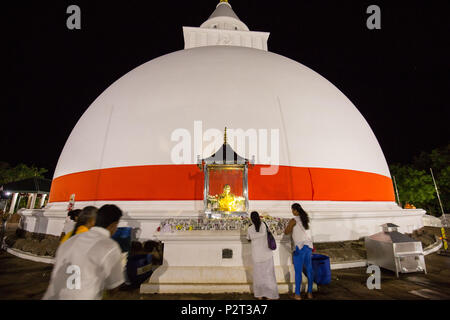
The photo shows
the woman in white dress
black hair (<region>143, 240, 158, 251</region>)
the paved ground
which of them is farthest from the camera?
black hair (<region>143, 240, 158, 251</region>)

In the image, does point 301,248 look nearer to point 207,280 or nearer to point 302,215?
point 302,215

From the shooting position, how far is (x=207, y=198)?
599 cm

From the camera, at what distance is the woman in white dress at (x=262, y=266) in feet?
11.2

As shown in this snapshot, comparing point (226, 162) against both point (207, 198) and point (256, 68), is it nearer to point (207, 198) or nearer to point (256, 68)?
point (207, 198)

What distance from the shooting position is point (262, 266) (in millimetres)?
3455

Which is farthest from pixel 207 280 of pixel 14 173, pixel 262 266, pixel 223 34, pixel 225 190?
pixel 14 173

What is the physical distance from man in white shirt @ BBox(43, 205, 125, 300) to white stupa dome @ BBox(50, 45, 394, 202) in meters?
4.45

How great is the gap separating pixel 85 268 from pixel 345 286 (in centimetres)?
427

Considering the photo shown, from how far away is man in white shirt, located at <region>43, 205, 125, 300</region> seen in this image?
A: 5.62 feet

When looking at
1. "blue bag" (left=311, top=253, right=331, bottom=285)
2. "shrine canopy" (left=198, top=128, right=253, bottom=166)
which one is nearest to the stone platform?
"blue bag" (left=311, top=253, right=331, bottom=285)

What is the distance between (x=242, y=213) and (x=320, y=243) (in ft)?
7.24

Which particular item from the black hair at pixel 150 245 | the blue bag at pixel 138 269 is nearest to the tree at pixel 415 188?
the black hair at pixel 150 245

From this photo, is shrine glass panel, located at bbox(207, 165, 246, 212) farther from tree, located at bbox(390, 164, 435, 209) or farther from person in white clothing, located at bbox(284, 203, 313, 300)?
tree, located at bbox(390, 164, 435, 209)

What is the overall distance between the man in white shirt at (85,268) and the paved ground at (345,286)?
212 cm
